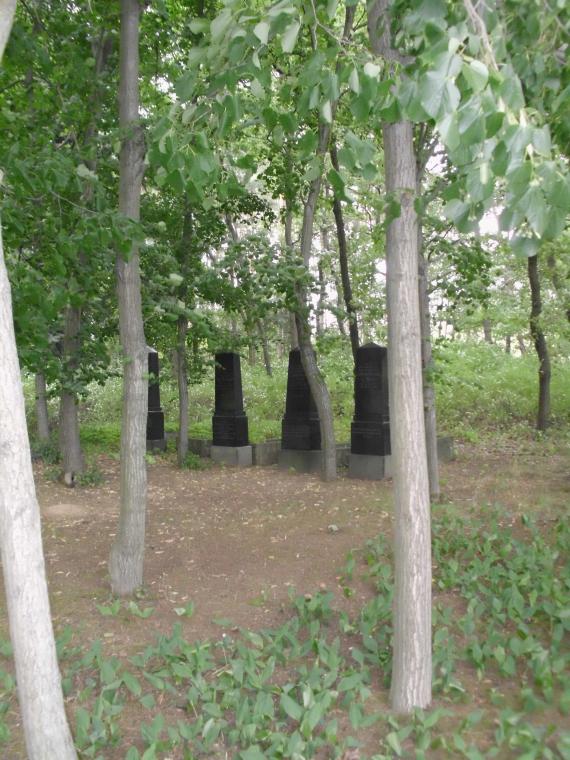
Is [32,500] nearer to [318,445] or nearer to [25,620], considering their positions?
[25,620]

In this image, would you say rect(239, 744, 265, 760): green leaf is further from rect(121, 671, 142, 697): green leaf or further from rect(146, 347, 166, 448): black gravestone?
rect(146, 347, 166, 448): black gravestone

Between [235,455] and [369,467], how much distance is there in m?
2.70

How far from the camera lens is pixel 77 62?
6.13 metres

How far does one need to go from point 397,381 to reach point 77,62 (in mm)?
4776

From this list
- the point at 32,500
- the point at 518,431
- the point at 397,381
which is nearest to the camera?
the point at 32,500

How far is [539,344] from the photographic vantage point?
13.0 metres

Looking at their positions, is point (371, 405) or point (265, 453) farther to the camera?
point (265, 453)

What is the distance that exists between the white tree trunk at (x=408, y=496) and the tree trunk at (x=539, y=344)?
30.5 feet

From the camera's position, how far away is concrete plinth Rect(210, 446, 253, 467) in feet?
37.9

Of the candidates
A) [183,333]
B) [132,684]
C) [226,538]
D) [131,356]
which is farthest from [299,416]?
[132,684]

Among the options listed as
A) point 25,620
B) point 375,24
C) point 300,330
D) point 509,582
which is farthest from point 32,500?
point 300,330

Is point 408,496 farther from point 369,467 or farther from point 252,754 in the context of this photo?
point 369,467

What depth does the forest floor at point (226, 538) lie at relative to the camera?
464 cm

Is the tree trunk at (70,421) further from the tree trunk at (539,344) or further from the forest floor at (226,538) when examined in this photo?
the tree trunk at (539,344)
